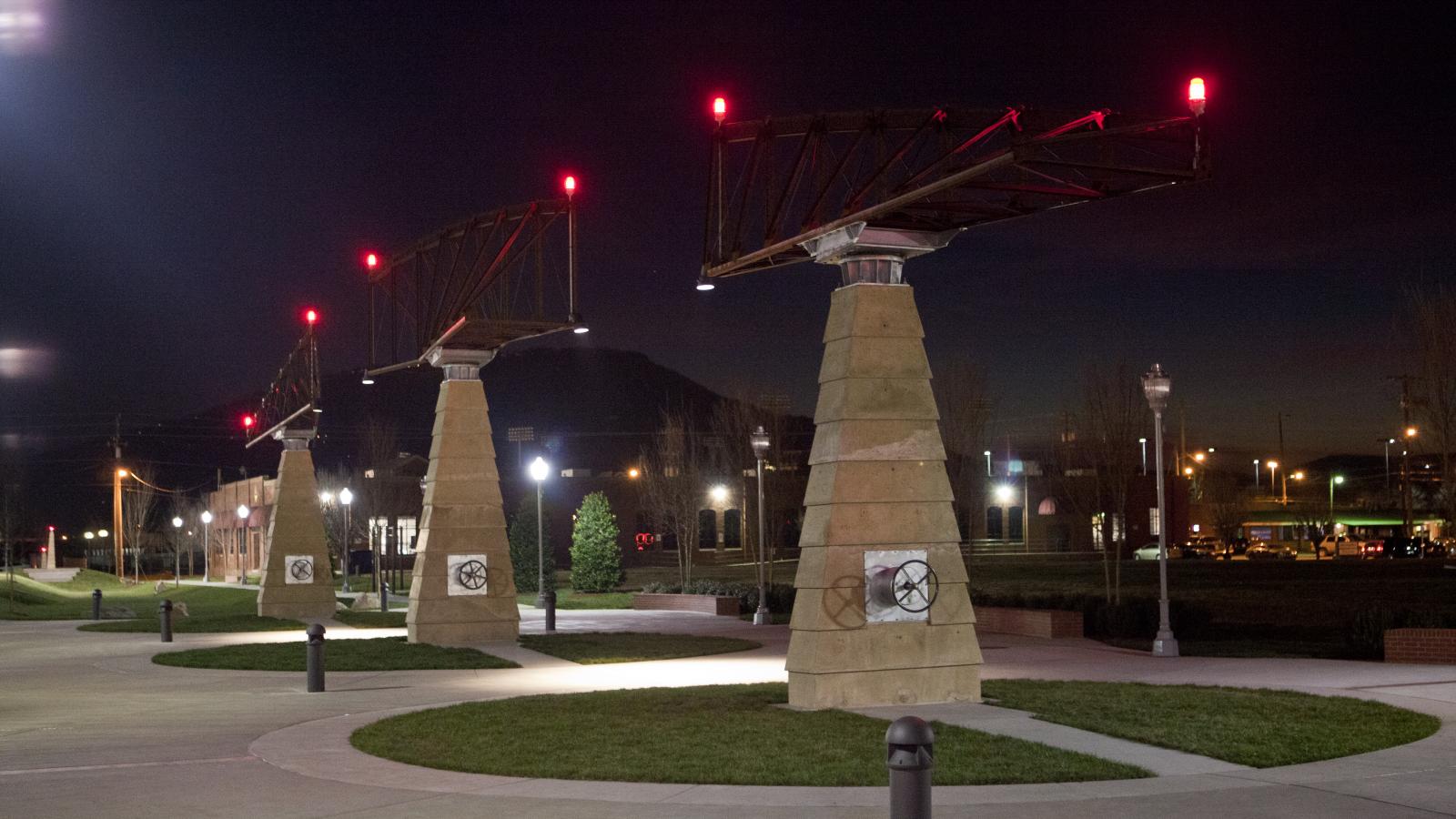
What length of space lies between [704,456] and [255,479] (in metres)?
32.2

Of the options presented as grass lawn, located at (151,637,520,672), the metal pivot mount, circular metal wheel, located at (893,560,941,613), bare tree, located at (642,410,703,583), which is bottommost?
grass lawn, located at (151,637,520,672)

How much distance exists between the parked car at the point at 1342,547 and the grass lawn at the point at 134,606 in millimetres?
53939

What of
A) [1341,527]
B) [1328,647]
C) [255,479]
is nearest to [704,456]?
[255,479]

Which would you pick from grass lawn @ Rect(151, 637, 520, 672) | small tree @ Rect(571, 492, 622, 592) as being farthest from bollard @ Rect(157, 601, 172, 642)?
small tree @ Rect(571, 492, 622, 592)

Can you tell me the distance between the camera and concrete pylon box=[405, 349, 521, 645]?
2841 cm

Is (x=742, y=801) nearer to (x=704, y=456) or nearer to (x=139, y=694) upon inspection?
(x=139, y=694)

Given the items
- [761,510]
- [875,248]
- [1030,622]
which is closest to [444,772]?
[875,248]

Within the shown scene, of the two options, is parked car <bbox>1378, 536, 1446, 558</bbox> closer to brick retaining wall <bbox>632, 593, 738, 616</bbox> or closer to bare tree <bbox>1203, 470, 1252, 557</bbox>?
bare tree <bbox>1203, 470, 1252, 557</bbox>

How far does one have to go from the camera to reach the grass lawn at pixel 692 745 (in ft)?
37.3

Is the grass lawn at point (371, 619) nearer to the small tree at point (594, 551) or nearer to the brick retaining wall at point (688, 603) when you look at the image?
the brick retaining wall at point (688, 603)

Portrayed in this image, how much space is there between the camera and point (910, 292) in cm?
1695

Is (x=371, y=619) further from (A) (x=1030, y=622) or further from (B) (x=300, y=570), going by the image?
(A) (x=1030, y=622)

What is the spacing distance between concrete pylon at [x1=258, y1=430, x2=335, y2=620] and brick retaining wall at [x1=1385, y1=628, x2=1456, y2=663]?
95.6ft

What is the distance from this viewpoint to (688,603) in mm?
43562
